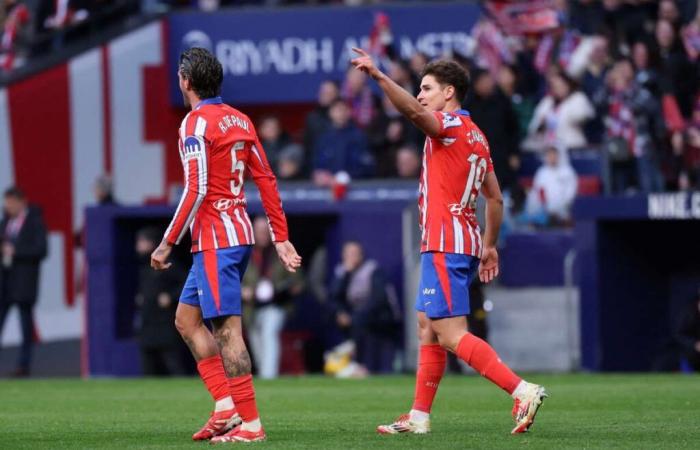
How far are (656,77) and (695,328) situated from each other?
323cm

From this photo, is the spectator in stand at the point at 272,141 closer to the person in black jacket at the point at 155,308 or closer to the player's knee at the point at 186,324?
the person in black jacket at the point at 155,308

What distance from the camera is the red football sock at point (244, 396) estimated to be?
330 inches

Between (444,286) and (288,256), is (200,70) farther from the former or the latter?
(444,286)

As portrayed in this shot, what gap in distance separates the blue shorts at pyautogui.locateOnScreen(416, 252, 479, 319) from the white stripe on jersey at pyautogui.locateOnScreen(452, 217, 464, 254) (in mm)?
34

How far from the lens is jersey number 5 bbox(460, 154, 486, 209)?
8.74 meters

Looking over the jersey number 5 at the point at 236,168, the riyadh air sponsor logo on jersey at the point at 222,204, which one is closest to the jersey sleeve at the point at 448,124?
the jersey number 5 at the point at 236,168

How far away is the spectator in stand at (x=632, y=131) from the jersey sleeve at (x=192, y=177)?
10.1 metres

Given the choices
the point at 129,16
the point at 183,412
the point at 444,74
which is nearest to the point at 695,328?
the point at 183,412

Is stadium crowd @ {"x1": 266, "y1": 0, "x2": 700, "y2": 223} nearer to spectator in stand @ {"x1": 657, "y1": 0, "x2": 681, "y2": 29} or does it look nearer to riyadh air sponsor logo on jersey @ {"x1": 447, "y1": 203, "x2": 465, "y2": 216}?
spectator in stand @ {"x1": 657, "y1": 0, "x2": 681, "y2": 29}

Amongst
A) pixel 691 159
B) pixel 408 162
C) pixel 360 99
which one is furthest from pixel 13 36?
pixel 691 159

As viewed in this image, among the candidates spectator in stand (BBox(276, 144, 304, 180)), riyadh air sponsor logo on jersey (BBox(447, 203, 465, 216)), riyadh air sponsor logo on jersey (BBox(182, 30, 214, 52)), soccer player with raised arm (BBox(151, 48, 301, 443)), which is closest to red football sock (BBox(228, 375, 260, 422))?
soccer player with raised arm (BBox(151, 48, 301, 443))

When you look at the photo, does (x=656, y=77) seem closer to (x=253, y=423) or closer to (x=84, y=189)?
(x=84, y=189)

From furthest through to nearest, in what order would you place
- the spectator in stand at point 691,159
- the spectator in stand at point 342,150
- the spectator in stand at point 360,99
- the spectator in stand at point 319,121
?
the spectator in stand at point 360,99, the spectator in stand at point 319,121, the spectator in stand at point 342,150, the spectator in stand at point 691,159

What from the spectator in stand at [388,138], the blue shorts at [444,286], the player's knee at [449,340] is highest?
the spectator in stand at [388,138]
